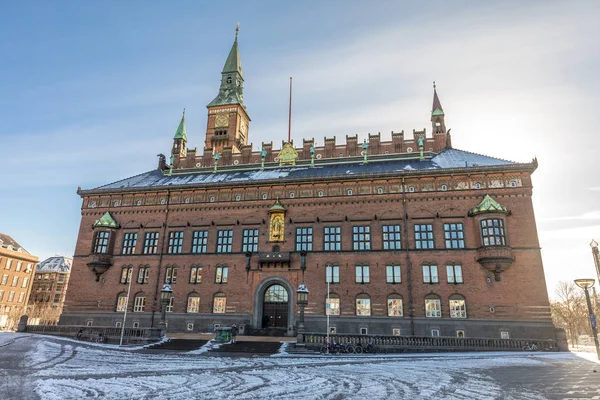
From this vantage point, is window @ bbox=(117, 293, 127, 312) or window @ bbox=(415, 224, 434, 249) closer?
window @ bbox=(415, 224, 434, 249)

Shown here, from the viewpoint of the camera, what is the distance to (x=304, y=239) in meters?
39.5

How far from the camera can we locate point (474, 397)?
1208 centimetres

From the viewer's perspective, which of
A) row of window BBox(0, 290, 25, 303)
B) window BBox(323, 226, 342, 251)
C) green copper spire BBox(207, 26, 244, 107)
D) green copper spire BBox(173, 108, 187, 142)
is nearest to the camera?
window BBox(323, 226, 342, 251)

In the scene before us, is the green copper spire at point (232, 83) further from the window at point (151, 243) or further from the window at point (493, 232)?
the window at point (493, 232)

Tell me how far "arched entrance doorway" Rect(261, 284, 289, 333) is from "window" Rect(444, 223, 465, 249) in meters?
16.5

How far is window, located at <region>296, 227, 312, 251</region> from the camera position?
1545 inches

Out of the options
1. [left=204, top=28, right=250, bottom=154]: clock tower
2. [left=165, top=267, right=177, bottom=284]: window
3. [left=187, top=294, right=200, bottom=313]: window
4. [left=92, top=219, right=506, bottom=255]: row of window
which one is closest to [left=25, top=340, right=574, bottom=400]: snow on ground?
[left=92, top=219, right=506, bottom=255]: row of window

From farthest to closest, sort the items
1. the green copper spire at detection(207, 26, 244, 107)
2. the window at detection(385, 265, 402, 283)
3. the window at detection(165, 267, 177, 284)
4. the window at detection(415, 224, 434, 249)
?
the green copper spire at detection(207, 26, 244, 107) → the window at detection(165, 267, 177, 284) → the window at detection(415, 224, 434, 249) → the window at detection(385, 265, 402, 283)

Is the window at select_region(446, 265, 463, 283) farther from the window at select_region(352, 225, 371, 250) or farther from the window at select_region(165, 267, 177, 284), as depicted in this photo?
the window at select_region(165, 267, 177, 284)

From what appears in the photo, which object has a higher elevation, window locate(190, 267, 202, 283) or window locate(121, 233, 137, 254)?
window locate(121, 233, 137, 254)

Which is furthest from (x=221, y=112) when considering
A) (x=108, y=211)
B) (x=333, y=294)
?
(x=333, y=294)

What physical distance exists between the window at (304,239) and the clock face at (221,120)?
26.5 meters

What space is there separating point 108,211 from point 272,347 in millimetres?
27693

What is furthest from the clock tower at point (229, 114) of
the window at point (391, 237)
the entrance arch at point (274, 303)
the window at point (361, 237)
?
the window at point (391, 237)
